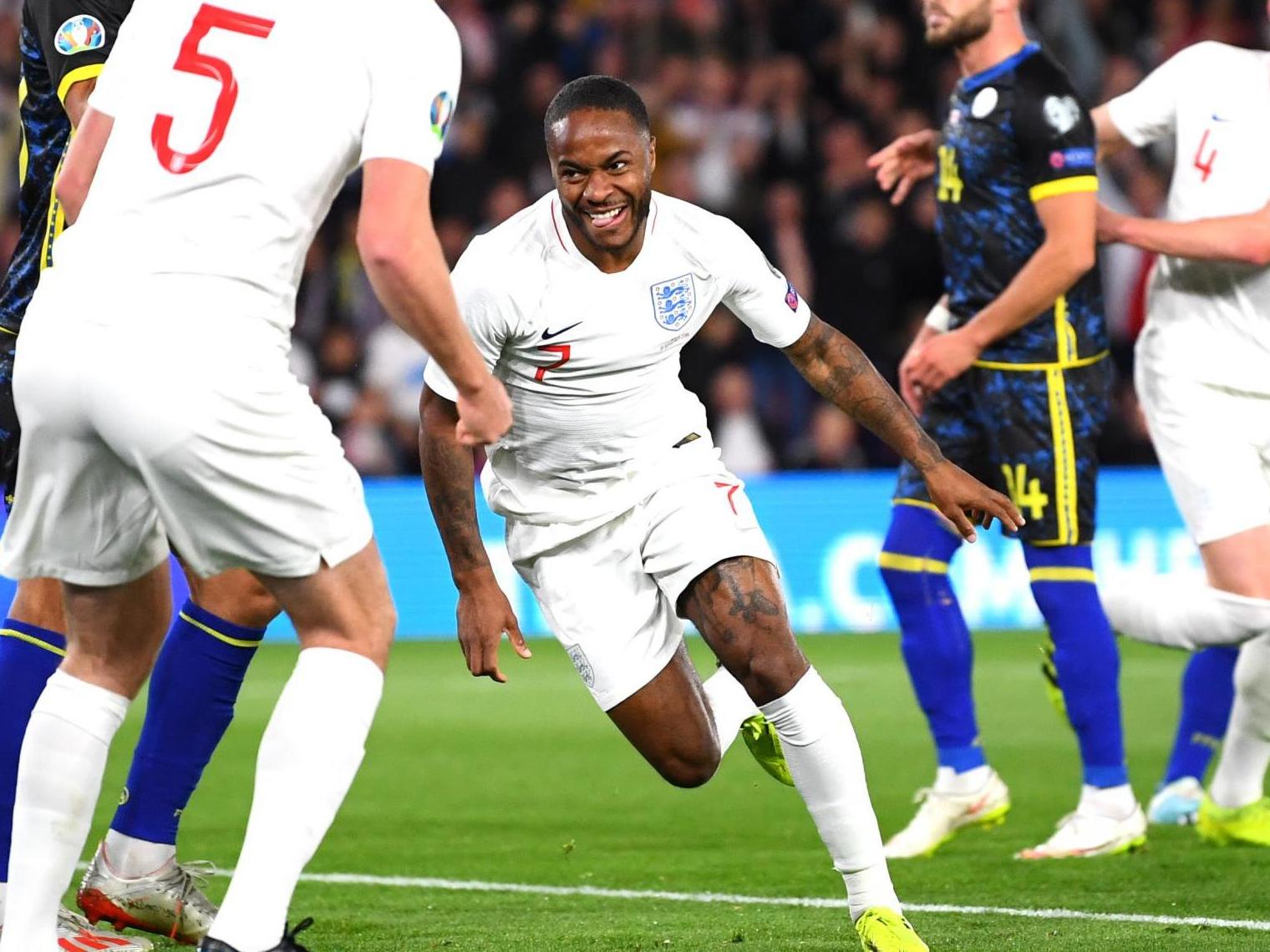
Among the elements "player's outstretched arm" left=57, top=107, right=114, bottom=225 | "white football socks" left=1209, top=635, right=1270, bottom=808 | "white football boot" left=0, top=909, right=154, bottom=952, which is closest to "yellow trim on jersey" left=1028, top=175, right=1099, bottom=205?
"white football socks" left=1209, top=635, right=1270, bottom=808

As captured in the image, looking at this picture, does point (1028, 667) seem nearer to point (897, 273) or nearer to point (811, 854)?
point (897, 273)

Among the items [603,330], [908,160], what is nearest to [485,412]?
[603,330]

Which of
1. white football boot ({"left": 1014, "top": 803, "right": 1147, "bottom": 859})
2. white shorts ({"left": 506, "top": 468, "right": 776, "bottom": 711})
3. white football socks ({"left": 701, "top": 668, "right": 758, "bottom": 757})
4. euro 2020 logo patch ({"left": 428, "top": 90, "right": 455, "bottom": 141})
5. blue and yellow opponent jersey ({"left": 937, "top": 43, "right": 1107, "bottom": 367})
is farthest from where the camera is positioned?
blue and yellow opponent jersey ({"left": 937, "top": 43, "right": 1107, "bottom": 367})

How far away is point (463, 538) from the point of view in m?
4.36

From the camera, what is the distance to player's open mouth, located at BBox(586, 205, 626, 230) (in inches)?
169

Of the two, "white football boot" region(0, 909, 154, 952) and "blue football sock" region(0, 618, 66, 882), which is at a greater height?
"blue football sock" region(0, 618, 66, 882)

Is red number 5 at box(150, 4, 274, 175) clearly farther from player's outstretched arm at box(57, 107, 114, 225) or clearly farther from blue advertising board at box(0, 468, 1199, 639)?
blue advertising board at box(0, 468, 1199, 639)

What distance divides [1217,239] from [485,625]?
2.69 metres

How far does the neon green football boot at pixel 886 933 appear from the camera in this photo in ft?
12.8

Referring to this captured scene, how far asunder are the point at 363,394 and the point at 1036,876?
849cm

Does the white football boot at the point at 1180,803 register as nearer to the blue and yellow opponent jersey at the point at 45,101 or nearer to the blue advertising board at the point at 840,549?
the blue and yellow opponent jersey at the point at 45,101

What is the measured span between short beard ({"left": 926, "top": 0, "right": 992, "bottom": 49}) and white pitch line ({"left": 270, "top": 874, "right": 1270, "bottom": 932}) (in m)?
2.63

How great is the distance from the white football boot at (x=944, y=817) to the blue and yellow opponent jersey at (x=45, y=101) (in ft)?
9.51

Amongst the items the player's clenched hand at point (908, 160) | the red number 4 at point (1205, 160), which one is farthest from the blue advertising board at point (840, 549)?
the red number 4 at point (1205, 160)
